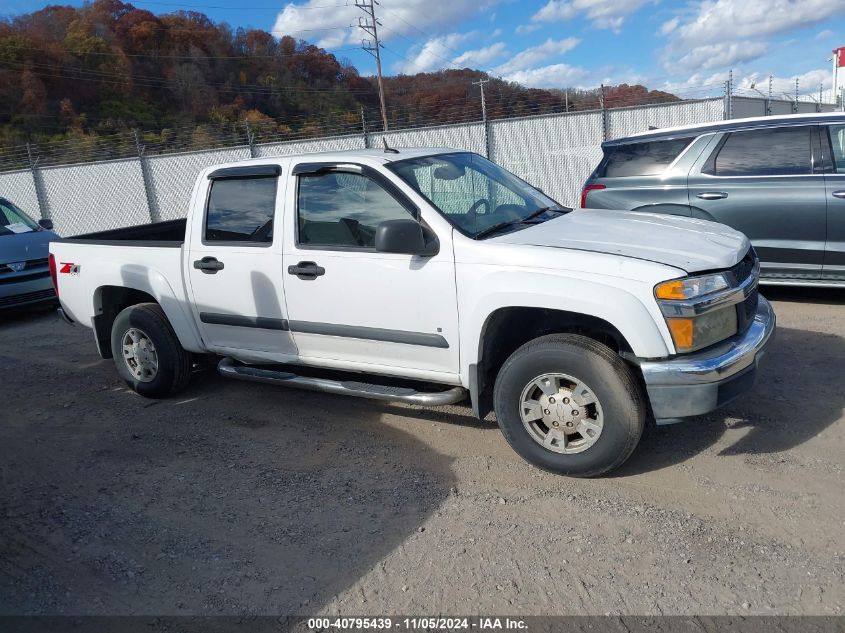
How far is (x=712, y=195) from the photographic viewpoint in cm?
681

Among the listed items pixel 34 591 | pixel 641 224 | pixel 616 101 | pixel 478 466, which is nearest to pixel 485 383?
pixel 478 466

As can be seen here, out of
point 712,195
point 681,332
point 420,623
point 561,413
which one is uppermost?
point 712,195

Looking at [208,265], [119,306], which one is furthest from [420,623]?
[119,306]

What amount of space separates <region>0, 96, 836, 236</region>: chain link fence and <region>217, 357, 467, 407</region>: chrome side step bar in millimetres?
6528

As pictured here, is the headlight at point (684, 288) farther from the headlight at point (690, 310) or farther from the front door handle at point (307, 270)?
the front door handle at point (307, 270)

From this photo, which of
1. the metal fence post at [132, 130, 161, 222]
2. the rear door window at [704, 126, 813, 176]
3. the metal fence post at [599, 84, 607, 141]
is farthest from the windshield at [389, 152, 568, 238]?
the metal fence post at [132, 130, 161, 222]

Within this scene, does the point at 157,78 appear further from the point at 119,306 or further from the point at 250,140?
the point at 119,306

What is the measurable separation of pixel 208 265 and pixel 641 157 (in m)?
4.68

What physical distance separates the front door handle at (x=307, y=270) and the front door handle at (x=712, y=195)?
4.29 m

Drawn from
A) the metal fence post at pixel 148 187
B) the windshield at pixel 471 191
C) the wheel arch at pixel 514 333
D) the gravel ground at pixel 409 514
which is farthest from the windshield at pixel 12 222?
the wheel arch at pixel 514 333

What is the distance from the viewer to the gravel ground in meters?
2.94

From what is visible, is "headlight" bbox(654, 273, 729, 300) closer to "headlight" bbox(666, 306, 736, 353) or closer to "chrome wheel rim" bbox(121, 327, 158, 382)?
"headlight" bbox(666, 306, 736, 353)

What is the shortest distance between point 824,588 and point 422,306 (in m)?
2.40

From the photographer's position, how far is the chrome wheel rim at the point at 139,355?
5.55m
